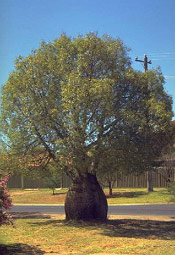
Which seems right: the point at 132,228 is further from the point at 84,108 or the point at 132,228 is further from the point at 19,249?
the point at 19,249

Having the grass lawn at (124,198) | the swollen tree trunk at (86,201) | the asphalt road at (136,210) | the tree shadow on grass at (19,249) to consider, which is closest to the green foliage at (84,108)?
the swollen tree trunk at (86,201)

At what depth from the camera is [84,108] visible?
1248 cm

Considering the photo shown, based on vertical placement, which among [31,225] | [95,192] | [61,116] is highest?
[61,116]

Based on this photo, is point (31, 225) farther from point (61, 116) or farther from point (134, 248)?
point (134, 248)

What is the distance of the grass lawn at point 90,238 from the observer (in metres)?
9.59

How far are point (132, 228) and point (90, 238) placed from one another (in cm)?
263

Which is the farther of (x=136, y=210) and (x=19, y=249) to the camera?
(x=136, y=210)

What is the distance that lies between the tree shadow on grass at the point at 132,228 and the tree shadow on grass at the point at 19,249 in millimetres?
2707

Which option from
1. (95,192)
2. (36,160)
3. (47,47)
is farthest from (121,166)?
(47,47)

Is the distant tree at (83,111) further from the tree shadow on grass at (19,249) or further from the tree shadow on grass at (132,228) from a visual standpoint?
the tree shadow on grass at (19,249)

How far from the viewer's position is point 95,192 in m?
14.5

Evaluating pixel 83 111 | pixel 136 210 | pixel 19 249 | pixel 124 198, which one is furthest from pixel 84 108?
pixel 124 198

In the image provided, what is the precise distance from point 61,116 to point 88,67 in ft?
6.64

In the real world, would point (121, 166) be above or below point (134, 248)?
above
